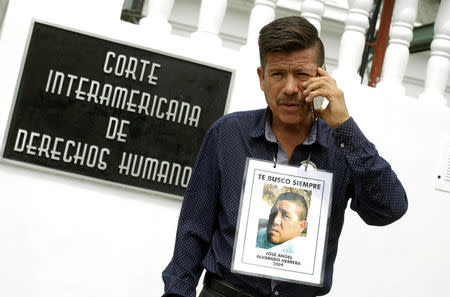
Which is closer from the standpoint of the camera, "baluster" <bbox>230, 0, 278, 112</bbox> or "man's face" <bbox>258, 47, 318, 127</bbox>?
"man's face" <bbox>258, 47, 318, 127</bbox>

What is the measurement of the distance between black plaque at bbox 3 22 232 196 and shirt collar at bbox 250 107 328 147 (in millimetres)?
1101

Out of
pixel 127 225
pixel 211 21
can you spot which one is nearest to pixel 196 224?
pixel 127 225

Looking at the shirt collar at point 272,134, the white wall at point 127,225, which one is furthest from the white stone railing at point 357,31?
the shirt collar at point 272,134

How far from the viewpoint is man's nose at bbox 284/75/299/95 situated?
1754mm

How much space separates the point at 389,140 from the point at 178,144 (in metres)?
0.92

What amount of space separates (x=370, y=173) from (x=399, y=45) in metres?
1.68

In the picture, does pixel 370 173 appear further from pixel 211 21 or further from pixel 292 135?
pixel 211 21

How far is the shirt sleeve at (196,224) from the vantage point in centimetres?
191

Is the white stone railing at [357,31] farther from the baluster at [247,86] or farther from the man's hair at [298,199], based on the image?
the man's hair at [298,199]

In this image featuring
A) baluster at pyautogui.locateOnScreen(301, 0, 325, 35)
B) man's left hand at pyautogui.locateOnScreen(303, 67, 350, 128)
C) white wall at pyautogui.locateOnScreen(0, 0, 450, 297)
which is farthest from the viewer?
baluster at pyautogui.locateOnScreen(301, 0, 325, 35)

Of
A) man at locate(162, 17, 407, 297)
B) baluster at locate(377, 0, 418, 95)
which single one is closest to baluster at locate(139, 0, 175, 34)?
baluster at locate(377, 0, 418, 95)

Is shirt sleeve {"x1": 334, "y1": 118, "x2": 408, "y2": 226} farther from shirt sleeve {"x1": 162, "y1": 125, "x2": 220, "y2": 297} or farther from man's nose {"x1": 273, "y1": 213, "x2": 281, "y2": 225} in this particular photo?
shirt sleeve {"x1": 162, "y1": 125, "x2": 220, "y2": 297}

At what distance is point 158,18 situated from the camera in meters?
3.10

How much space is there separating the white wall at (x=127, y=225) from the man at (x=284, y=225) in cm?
124
